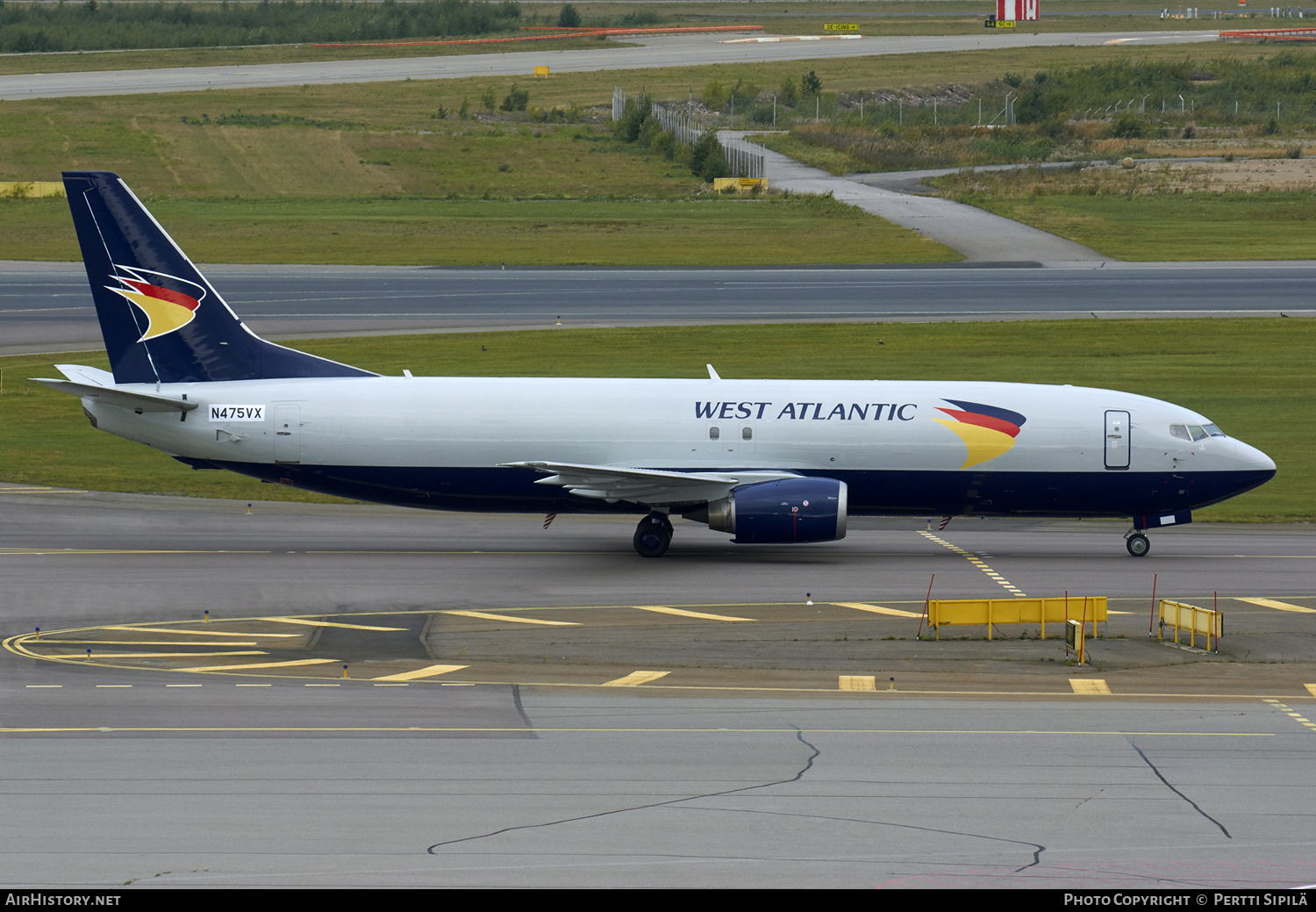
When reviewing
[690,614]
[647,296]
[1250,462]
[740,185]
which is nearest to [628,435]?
[690,614]

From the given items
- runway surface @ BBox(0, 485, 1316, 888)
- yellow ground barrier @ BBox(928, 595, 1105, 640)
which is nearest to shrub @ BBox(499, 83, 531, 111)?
runway surface @ BBox(0, 485, 1316, 888)

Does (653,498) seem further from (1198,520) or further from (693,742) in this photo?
(1198,520)

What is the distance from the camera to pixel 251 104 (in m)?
137

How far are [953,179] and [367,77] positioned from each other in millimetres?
73068

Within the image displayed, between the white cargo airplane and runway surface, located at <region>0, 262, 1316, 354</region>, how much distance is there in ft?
95.7

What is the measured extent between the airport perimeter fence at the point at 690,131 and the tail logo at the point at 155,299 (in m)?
83.5

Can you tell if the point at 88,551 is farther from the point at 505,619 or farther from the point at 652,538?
the point at 652,538

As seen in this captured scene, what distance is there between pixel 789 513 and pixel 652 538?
12.4 feet

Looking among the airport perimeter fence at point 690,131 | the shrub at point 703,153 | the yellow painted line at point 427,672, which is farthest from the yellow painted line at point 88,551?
the shrub at point 703,153

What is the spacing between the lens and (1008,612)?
2889cm

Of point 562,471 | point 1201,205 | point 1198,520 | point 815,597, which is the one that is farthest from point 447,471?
point 1201,205

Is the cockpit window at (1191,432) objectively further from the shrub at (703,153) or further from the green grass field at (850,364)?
the shrub at (703,153)

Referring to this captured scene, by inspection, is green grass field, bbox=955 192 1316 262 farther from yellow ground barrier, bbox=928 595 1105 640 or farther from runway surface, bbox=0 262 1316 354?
yellow ground barrier, bbox=928 595 1105 640

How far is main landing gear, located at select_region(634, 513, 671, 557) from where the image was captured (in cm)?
3619
